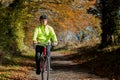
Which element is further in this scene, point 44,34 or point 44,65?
point 44,65

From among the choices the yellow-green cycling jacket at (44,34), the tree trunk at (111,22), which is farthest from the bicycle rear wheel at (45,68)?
the tree trunk at (111,22)

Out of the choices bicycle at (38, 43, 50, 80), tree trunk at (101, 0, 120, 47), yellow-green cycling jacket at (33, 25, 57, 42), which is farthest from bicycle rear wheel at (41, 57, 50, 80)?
tree trunk at (101, 0, 120, 47)

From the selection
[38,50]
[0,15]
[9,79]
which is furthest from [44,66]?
[0,15]

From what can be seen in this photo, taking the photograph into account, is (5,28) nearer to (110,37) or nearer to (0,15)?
(0,15)

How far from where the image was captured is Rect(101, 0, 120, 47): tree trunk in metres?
28.7

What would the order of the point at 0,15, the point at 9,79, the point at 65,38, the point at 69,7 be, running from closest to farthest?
1. the point at 9,79
2. the point at 0,15
3. the point at 69,7
4. the point at 65,38

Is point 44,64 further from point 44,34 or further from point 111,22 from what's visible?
point 111,22

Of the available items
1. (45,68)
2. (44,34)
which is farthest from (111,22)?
(44,34)

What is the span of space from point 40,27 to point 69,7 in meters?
17.3

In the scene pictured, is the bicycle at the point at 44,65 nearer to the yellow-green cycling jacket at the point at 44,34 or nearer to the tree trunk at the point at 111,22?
the yellow-green cycling jacket at the point at 44,34

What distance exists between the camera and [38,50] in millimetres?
13453

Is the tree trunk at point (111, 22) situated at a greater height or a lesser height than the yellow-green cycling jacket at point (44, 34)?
lesser

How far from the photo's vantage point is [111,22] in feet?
97.2

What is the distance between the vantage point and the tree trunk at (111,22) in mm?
28734
